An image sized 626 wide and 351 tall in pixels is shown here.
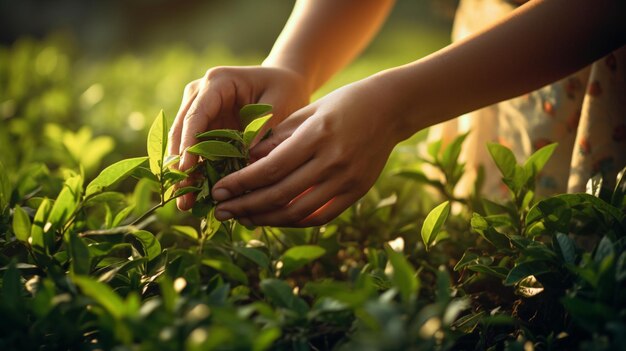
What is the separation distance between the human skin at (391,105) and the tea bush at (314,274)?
81 millimetres

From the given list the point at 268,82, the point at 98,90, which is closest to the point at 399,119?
the point at 268,82

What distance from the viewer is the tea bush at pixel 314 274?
0.81 m

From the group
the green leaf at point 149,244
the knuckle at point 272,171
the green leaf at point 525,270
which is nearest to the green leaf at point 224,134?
the knuckle at point 272,171

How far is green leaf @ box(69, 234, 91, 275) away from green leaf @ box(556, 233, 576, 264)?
83 cm

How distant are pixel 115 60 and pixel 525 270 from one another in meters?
5.60

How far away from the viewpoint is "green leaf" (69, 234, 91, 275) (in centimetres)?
98

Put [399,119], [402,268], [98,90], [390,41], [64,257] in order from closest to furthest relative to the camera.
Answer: [402,268]
[64,257]
[399,119]
[98,90]
[390,41]

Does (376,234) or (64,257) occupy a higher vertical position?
(64,257)

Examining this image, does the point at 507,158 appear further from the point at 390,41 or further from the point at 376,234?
the point at 390,41

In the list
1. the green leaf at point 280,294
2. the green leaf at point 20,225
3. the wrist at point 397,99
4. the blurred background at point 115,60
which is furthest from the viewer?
the blurred background at point 115,60

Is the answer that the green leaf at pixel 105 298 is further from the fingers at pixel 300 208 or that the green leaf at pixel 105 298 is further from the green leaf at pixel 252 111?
the green leaf at pixel 252 111

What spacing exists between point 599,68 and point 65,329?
4.74 ft

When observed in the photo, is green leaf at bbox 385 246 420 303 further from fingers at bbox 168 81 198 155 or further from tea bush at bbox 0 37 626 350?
fingers at bbox 168 81 198 155

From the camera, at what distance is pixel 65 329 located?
0.86 meters
